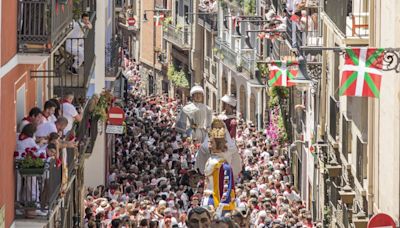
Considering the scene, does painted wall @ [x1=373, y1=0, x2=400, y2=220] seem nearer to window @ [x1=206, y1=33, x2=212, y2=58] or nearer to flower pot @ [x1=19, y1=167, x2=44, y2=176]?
flower pot @ [x1=19, y1=167, x2=44, y2=176]

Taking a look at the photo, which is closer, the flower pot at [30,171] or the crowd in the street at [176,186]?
the flower pot at [30,171]

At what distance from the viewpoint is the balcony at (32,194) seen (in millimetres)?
25844

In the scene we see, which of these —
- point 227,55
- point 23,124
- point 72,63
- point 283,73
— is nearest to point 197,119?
point 72,63

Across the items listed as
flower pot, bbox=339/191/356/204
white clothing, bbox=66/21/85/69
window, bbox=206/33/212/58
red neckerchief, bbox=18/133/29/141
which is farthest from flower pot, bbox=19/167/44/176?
window, bbox=206/33/212/58

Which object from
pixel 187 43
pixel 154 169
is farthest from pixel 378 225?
pixel 187 43

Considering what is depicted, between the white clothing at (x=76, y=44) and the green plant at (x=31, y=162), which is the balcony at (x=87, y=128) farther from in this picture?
the green plant at (x=31, y=162)

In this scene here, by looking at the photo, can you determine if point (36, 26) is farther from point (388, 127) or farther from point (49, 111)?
point (388, 127)

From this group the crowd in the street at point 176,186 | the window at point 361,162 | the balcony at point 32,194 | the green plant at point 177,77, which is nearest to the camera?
the balcony at point 32,194

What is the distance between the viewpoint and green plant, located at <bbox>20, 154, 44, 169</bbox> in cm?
2573

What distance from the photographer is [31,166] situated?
84.7 feet

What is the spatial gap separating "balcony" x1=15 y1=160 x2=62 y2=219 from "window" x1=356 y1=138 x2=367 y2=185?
9.34 m

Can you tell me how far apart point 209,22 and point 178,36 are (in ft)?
25.6

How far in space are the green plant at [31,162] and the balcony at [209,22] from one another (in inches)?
2223

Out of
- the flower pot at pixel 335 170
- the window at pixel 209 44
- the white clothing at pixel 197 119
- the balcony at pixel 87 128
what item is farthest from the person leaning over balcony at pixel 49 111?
the window at pixel 209 44
